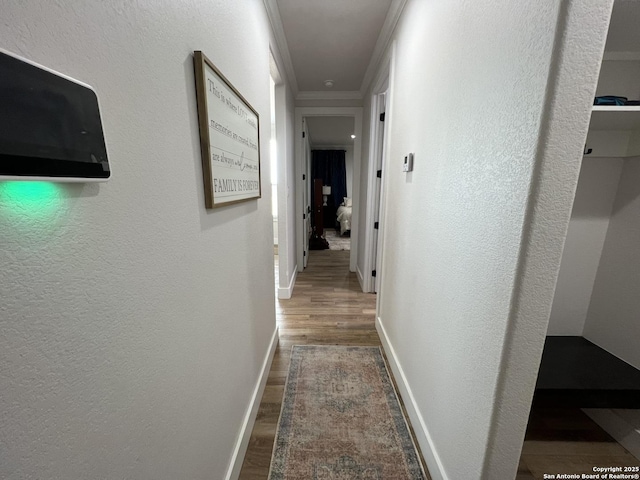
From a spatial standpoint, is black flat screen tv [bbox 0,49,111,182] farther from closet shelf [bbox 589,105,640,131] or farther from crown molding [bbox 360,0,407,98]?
crown molding [bbox 360,0,407,98]

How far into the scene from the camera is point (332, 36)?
2.04m

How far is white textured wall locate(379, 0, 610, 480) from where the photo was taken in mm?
618

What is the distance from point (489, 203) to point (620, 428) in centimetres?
155

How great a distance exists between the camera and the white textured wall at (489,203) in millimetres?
618

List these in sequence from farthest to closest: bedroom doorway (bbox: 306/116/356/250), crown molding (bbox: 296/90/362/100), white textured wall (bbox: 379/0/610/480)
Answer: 1. bedroom doorway (bbox: 306/116/356/250)
2. crown molding (bbox: 296/90/362/100)
3. white textured wall (bbox: 379/0/610/480)

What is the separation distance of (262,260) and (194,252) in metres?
0.86

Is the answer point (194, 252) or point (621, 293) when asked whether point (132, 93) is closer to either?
point (194, 252)

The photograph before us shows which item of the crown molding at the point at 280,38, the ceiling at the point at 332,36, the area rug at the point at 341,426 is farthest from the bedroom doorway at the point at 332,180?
the area rug at the point at 341,426

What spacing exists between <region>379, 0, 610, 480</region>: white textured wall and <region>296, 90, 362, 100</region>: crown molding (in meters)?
1.92

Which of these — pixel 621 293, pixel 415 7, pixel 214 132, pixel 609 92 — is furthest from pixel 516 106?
pixel 621 293

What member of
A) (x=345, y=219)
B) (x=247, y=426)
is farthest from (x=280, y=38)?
(x=345, y=219)

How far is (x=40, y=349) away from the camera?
369 mm

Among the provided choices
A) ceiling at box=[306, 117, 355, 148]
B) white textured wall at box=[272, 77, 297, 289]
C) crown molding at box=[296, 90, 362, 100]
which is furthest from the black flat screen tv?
ceiling at box=[306, 117, 355, 148]

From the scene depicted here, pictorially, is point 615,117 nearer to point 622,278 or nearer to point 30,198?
point 622,278
